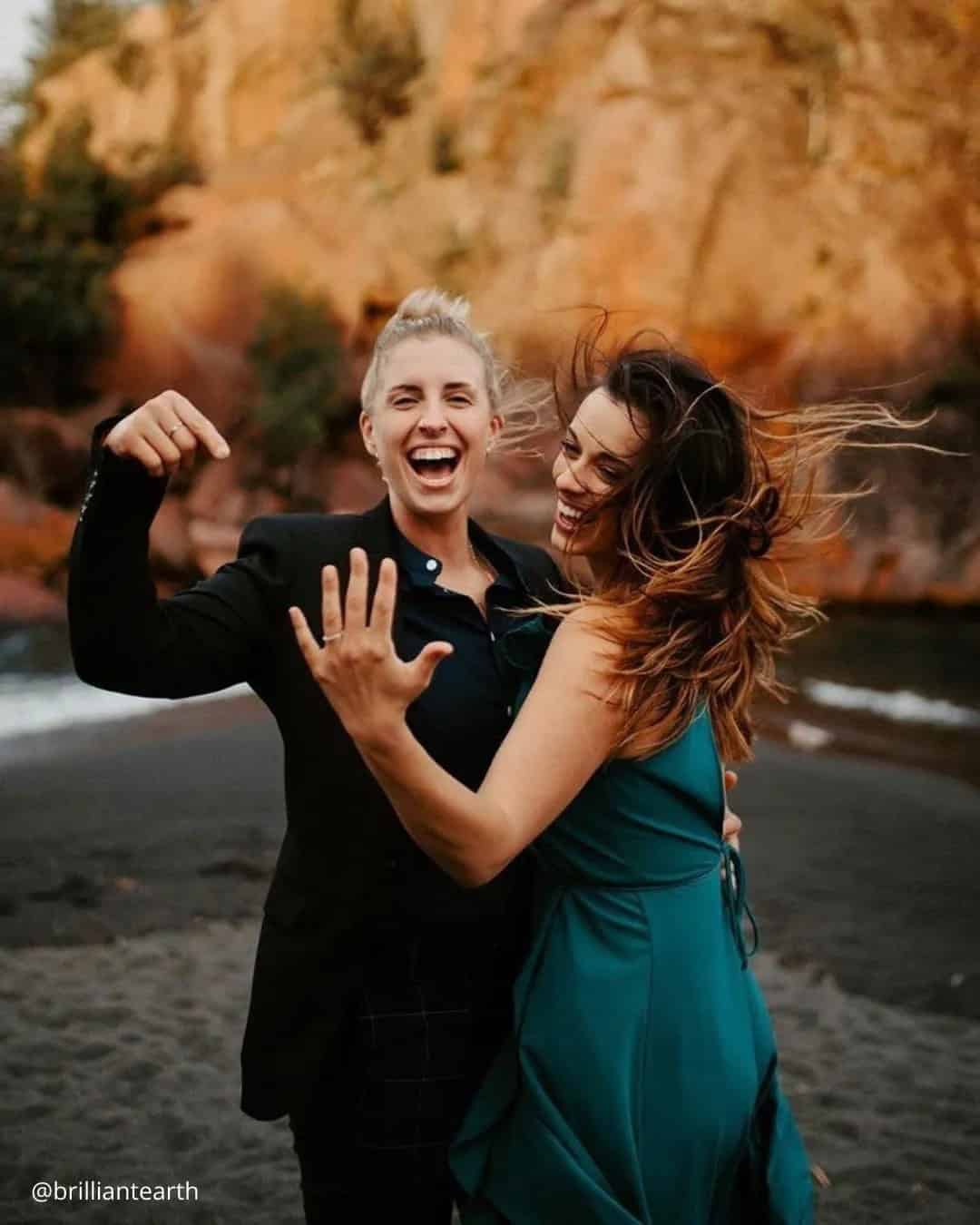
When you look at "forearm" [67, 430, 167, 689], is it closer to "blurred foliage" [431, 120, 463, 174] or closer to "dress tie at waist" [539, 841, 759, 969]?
"dress tie at waist" [539, 841, 759, 969]

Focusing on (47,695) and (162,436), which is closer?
(162,436)

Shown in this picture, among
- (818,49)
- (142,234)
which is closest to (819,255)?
(818,49)

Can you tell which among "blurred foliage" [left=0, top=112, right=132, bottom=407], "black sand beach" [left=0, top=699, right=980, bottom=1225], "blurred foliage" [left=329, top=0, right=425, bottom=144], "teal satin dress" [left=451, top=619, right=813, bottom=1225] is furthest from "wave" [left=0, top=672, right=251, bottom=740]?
"blurred foliage" [left=329, top=0, right=425, bottom=144]

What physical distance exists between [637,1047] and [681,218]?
57.4 feet

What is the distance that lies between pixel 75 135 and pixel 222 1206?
61.3 feet

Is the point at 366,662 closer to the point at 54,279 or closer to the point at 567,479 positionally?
the point at 567,479

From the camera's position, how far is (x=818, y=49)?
17688 mm

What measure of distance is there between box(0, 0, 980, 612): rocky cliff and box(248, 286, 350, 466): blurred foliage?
1.73ft

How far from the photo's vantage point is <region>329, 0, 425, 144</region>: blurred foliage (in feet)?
78.7

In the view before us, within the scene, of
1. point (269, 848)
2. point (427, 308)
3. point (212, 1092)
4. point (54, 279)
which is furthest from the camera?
point (54, 279)

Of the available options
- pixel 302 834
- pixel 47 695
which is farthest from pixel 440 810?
pixel 47 695

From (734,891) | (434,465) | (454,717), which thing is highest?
(434,465)

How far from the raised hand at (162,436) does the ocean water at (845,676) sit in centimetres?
907

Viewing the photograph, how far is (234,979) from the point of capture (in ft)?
15.5
